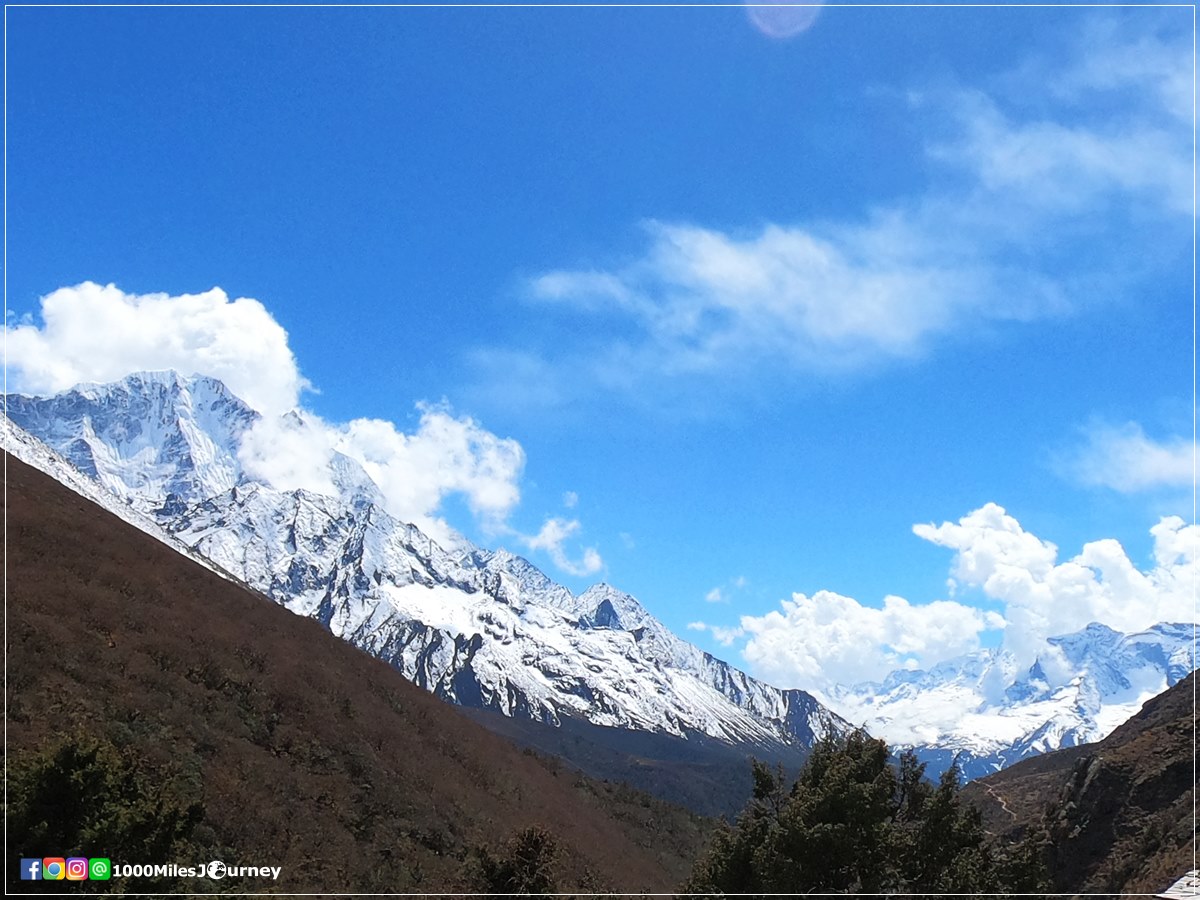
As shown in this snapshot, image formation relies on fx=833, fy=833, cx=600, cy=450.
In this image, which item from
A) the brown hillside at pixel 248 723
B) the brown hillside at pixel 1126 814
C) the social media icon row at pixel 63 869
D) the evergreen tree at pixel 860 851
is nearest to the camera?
the social media icon row at pixel 63 869

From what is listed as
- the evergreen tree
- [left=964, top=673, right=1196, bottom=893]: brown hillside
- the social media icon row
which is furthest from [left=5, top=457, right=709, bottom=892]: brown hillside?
[left=964, top=673, right=1196, bottom=893]: brown hillside

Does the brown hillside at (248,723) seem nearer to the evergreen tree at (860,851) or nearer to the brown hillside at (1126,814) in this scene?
the evergreen tree at (860,851)

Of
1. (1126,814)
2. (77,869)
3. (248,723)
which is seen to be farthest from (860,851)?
(248,723)

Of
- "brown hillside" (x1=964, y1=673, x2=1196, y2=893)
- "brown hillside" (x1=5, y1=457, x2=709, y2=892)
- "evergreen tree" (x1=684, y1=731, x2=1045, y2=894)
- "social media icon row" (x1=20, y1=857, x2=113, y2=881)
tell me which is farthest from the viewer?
"brown hillside" (x1=5, y1=457, x2=709, y2=892)

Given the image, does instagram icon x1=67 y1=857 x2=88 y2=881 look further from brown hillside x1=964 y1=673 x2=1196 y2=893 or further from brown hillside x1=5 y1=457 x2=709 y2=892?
brown hillside x1=964 y1=673 x2=1196 y2=893

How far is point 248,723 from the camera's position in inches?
2090

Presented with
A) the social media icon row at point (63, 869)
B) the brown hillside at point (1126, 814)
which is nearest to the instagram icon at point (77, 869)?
the social media icon row at point (63, 869)

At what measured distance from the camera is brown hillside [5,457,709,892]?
137ft

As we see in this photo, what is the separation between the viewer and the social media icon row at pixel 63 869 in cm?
2122

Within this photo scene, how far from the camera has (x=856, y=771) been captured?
1412 inches

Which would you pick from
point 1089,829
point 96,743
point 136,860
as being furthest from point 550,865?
point 1089,829

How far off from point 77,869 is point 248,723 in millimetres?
33580

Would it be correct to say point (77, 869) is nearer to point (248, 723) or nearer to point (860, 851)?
point (860, 851)

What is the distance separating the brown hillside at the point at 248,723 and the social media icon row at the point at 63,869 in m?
0.32
